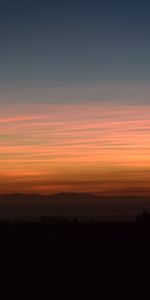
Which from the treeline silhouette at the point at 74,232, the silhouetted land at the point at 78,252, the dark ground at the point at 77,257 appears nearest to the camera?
the dark ground at the point at 77,257

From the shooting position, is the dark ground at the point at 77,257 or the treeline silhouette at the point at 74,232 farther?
the treeline silhouette at the point at 74,232

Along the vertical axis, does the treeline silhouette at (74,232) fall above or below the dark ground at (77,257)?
above

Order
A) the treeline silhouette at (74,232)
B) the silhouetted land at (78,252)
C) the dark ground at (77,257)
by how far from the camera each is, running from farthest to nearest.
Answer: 1. the treeline silhouette at (74,232)
2. the silhouetted land at (78,252)
3. the dark ground at (77,257)

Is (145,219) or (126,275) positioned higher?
(145,219)

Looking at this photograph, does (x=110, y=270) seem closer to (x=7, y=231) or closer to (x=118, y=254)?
(x=118, y=254)

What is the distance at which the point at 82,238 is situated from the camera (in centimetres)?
3778

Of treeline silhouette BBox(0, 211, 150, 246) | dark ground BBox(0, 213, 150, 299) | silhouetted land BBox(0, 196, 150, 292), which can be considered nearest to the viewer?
dark ground BBox(0, 213, 150, 299)

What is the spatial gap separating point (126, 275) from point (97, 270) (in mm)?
1489

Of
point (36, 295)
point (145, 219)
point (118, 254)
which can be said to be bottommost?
point (36, 295)

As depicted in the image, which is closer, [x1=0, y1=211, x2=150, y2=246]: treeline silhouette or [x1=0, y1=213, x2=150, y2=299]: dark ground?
[x1=0, y1=213, x2=150, y2=299]: dark ground

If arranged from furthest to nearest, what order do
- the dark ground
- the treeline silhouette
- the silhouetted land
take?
the treeline silhouette
the silhouetted land
the dark ground

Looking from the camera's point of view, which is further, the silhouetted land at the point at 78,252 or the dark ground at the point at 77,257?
the silhouetted land at the point at 78,252

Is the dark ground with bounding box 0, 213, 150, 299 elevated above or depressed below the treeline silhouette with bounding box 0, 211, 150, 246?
below

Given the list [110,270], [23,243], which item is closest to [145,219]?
[23,243]
